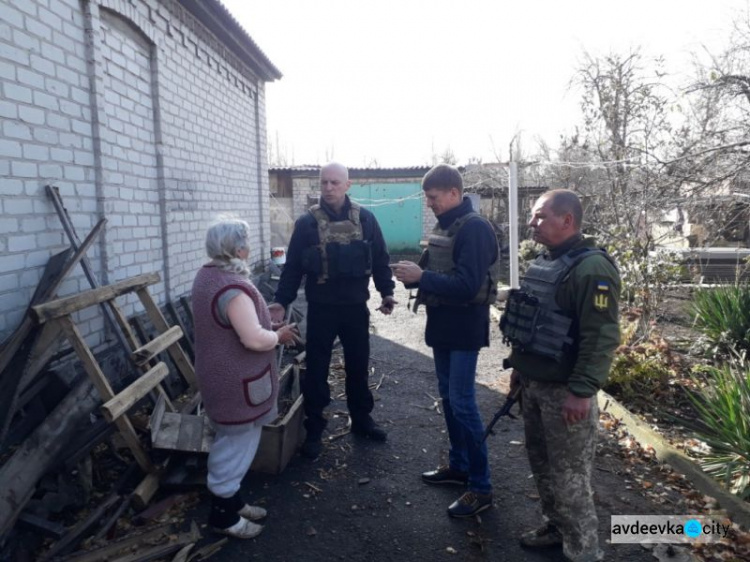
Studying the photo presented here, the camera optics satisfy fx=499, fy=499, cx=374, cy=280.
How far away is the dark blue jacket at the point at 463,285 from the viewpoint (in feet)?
9.57

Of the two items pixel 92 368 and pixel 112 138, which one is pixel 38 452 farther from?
pixel 112 138

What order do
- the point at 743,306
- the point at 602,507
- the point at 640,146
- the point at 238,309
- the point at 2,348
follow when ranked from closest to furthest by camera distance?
the point at 238,309
the point at 2,348
the point at 602,507
the point at 743,306
the point at 640,146

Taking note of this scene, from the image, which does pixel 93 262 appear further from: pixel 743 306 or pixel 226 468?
pixel 743 306

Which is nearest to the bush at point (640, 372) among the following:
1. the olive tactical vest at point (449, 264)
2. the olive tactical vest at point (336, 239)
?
the olive tactical vest at point (449, 264)

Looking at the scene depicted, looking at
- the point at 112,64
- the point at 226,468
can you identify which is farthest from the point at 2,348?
the point at 112,64

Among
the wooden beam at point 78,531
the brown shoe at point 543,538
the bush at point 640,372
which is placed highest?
the bush at point 640,372

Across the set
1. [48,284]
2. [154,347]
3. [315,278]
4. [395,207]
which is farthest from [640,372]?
[395,207]

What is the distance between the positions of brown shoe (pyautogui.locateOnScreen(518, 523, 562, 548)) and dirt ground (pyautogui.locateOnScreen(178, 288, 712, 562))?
0.14 ft

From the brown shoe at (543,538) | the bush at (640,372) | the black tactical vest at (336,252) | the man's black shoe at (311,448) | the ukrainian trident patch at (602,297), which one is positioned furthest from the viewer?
the bush at (640,372)

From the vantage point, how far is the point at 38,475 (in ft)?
9.22

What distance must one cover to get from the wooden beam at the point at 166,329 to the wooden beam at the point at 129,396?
61 cm

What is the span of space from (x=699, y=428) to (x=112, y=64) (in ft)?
20.2

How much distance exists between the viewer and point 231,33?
23.7 feet

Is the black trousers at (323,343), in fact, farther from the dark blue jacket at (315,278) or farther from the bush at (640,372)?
the bush at (640,372)
